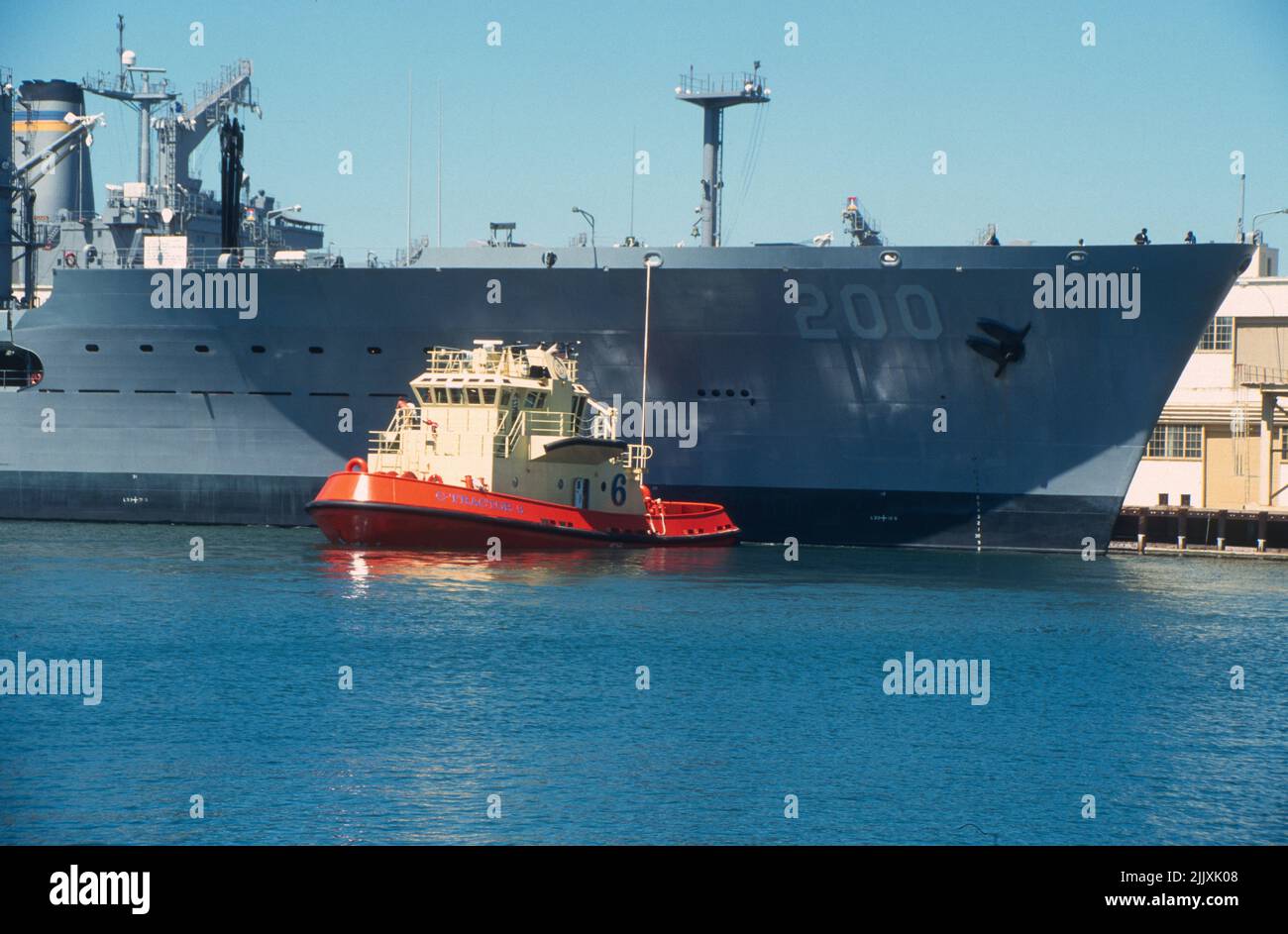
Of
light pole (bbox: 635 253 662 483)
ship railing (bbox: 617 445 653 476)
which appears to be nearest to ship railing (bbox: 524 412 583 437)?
ship railing (bbox: 617 445 653 476)

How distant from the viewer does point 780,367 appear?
36344 mm

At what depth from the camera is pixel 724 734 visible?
18.5m

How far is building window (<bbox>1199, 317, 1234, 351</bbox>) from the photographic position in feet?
164

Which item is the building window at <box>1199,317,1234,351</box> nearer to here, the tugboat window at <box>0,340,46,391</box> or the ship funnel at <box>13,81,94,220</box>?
the tugboat window at <box>0,340,46,391</box>

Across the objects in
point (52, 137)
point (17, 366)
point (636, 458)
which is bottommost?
point (636, 458)

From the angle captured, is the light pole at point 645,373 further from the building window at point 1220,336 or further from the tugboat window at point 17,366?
the building window at point 1220,336

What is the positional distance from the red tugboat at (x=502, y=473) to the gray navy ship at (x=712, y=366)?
99cm

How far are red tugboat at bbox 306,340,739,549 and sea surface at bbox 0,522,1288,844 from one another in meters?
1.84

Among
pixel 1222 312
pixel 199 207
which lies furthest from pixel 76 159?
pixel 1222 312

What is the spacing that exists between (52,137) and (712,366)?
27.9 meters

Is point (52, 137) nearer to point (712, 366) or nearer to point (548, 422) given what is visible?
point (548, 422)

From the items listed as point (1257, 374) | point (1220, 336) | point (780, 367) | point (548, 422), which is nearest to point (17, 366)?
point (548, 422)

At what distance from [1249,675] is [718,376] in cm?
1679

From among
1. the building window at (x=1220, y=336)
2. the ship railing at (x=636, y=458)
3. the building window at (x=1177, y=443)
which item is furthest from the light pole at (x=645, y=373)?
the building window at (x=1220, y=336)
